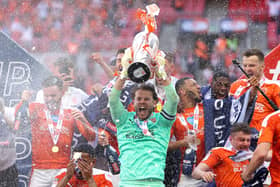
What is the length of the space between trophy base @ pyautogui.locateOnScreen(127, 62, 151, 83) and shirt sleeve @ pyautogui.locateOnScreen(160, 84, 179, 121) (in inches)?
10.9

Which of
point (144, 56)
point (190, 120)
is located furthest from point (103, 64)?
point (144, 56)

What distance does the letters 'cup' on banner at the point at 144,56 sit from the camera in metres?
4.96

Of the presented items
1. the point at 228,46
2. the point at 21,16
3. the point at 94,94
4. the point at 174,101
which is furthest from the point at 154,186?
the point at 228,46

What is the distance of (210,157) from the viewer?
19.2 ft

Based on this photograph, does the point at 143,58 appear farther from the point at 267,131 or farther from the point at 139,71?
the point at 267,131

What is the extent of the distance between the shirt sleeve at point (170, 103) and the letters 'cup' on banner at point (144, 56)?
19 cm

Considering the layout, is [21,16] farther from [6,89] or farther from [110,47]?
[6,89]

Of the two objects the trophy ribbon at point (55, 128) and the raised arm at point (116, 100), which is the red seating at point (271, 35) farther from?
the raised arm at point (116, 100)

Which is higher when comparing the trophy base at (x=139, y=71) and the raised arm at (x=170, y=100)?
the trophy base at (x=139, y=71)

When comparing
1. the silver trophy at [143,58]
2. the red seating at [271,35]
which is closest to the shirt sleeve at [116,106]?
the silver trophy at [143,58]

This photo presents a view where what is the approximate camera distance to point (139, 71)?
4.95 m

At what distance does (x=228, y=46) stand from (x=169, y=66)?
28.4 ft

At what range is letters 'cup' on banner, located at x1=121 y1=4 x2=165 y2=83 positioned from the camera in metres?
4.96

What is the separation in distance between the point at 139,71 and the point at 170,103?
46 centimetres
